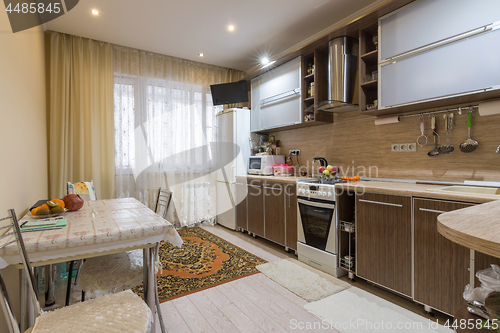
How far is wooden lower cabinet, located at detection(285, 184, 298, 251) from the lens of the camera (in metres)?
2.95

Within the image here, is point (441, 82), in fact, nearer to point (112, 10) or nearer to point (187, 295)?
point (187, 295)

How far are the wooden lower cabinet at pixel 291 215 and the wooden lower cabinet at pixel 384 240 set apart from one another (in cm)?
80

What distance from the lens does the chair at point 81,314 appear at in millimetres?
915

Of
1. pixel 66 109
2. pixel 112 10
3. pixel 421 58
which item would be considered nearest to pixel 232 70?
pixel 112 10

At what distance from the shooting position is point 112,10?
2814 millimetres

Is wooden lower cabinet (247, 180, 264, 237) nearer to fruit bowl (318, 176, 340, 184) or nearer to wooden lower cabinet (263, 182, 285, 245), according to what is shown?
wooden lower cabinet (263, 182, 285, 245)

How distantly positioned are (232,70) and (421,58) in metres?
3.26

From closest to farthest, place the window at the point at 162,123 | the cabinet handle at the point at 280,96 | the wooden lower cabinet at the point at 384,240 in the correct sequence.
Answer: the wooden lower cabinet at the point at 384,240, the cabinet handle at the point at 280,96, the window at the point at 162,123

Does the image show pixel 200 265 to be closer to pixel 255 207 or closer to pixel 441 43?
pixel 255 207

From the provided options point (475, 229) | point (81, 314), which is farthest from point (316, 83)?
point (81, 314)

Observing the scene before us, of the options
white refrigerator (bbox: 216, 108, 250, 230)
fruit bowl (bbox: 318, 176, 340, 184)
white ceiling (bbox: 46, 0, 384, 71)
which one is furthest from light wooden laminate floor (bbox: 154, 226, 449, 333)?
white ceiling (bbox: 46, 0, 384, 71)

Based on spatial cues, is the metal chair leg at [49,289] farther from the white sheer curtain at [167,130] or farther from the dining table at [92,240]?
the white sheer curtain at [167,130]

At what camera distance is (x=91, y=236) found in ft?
3.93

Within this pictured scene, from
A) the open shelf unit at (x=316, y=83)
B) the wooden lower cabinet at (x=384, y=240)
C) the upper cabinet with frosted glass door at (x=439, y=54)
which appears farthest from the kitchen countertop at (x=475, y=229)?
the open shelf unit at (x=316, y=83)
